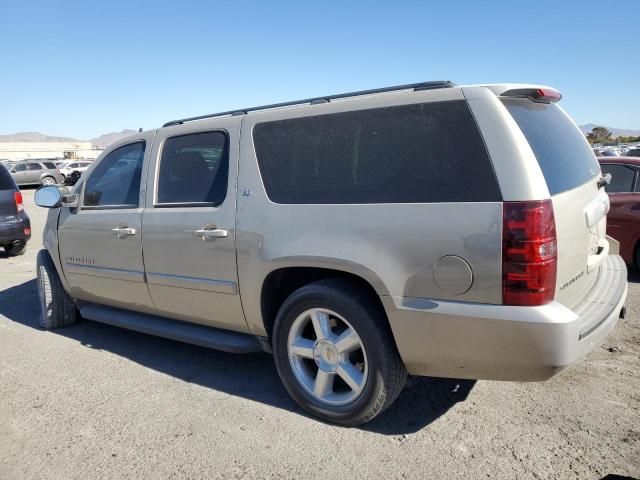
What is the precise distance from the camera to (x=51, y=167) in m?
29.5

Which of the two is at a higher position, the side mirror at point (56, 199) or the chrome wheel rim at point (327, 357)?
the side mirror at point (56, 199)

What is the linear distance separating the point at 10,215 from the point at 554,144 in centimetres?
850

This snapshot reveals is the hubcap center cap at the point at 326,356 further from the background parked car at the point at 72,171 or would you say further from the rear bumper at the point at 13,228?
the background parked car at the point at 72,171

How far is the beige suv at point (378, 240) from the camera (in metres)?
2.39

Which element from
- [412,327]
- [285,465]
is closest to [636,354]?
[412,327]

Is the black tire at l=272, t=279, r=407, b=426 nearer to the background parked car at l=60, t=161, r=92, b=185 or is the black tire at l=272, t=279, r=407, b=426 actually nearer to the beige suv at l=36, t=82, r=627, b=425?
the beige suv at l=36, t=82, r=627, b=425

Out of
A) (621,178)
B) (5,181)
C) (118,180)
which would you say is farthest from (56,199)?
(621,178)

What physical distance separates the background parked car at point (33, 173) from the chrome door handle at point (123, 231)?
27780 millimetres

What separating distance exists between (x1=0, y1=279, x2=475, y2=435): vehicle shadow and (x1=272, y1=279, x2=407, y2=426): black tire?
0.18 meters

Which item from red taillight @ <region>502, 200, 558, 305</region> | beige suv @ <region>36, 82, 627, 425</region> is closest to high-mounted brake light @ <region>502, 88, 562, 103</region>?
beige suv @ <region>36, 82, 627, 425</region>

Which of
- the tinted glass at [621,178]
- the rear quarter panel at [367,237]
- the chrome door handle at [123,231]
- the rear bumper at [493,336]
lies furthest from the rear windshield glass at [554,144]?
the tinted glass at [621,178]

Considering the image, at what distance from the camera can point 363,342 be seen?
9.18ft

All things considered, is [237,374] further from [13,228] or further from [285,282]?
[13,228]

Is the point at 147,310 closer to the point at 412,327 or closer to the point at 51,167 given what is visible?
the point at 412,327
